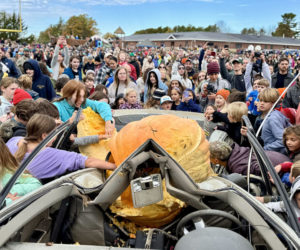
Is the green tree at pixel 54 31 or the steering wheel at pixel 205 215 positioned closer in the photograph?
the steering wheel at pixel 205 215

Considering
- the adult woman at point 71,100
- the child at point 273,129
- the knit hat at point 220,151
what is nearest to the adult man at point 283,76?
the child at point 273,129

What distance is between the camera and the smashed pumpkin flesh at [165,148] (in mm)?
1848

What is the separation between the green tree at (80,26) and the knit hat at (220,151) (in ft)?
295

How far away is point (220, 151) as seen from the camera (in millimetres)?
3170

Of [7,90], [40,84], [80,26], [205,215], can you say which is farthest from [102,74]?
[80,26]

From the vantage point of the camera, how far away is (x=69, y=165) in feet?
8.02

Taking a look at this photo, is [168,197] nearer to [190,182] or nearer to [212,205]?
[190,182]

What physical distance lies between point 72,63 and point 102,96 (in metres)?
4.13

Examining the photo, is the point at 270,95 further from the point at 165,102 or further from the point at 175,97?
the point at 175,97

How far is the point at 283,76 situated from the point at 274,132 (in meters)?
4.45

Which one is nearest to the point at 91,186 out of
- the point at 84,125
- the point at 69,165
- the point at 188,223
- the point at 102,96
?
the point at 69,165

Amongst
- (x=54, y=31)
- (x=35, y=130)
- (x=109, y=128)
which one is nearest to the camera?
(x=35, y=130)

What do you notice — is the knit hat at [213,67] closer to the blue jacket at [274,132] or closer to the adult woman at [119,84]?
the adult woman at [119,84]

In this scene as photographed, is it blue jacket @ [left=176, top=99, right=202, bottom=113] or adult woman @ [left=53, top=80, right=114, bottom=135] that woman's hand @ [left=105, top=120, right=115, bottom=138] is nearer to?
adult woman @ [left=53, top=80, right=114, bottom=135]
